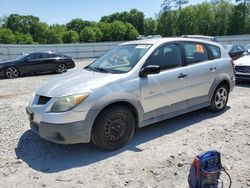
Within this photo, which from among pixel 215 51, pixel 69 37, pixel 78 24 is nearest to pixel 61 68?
pixel 215 51

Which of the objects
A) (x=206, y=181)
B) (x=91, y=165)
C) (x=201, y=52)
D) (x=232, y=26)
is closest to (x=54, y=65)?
(x=201, y=52)

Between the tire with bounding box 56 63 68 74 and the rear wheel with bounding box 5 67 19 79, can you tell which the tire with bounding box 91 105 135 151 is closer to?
the rear wheel with bounding box 5 67 19 79

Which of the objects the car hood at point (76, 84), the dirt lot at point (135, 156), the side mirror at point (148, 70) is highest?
the side mirror at point (148, 70)

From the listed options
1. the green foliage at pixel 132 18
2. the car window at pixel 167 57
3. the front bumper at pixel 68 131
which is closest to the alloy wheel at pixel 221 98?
the car window at pixel 167 57

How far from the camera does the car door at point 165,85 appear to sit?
4.73m

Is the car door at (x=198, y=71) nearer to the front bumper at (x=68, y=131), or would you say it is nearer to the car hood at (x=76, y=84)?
the car hood at (x=76, y=84)

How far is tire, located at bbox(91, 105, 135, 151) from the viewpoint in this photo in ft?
13.9

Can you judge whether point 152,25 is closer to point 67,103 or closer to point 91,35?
point 91,35

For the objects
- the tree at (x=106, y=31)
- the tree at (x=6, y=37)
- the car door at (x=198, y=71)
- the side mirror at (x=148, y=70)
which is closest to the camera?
the side mirror at (x=148, y=70)

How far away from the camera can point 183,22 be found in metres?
78.3

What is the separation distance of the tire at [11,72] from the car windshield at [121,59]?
994 cm

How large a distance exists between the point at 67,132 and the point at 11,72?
37.3 ft

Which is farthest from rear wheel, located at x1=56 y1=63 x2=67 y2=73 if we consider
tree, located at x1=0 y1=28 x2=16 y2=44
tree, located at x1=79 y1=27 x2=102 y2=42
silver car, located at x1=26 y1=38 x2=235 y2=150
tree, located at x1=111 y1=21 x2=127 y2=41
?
tree, located at x1=111 y1=21 x2=127 y2=41

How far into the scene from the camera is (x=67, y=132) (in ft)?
13.2
